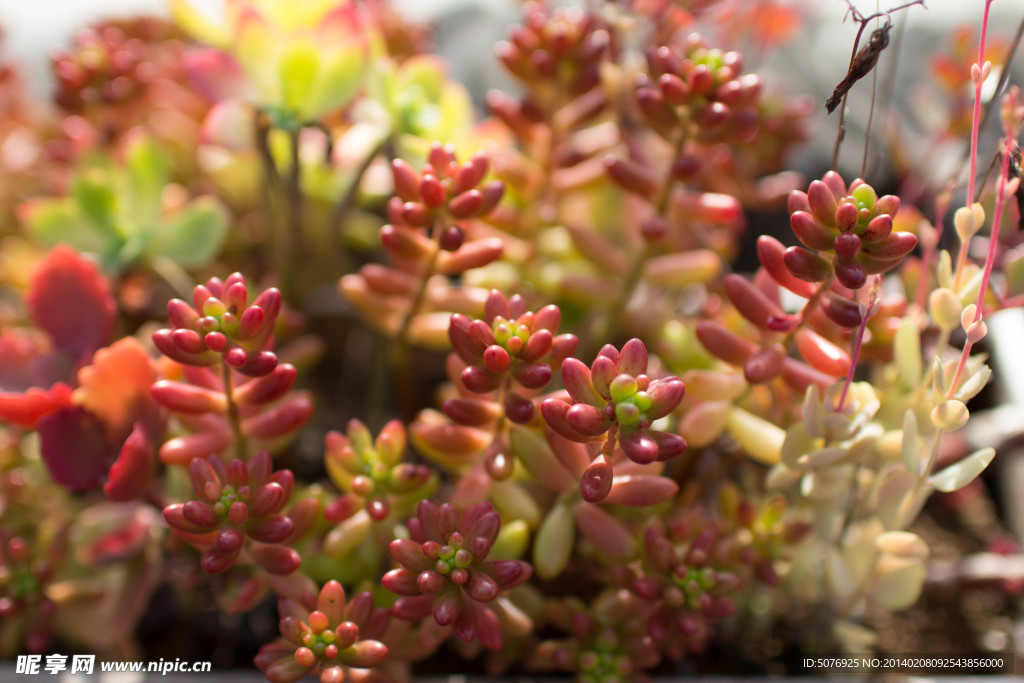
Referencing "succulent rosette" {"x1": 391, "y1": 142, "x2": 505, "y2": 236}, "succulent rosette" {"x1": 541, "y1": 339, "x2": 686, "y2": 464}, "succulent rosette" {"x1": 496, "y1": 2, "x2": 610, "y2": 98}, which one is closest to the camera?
"succulent rosette" {"x1": 541, "y1": 339, "x2": 686, "y2": 464}

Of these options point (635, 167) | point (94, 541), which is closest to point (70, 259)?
point (94, 541)

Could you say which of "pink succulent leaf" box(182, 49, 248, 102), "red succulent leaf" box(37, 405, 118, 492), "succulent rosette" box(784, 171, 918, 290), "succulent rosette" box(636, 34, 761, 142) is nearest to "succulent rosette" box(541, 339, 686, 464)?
"succulent rosette" box(784, 171, 918, 290)

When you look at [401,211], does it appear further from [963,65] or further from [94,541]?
[963,65]

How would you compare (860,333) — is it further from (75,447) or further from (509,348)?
(75,447)

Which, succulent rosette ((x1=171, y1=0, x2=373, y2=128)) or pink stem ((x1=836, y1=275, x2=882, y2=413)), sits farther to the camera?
succulent rosette ((x1=171, y1=0, x2=373, y2=128))

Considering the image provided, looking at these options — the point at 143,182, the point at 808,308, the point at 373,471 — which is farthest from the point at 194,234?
the point at 808,308

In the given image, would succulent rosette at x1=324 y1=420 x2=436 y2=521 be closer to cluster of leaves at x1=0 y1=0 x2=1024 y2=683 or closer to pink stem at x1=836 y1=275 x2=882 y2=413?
cluster of leaves at x1=0 y1=0 x2=1024 y2=683

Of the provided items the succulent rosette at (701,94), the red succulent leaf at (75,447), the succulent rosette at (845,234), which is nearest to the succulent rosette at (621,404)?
the succulent rosette at (845,234)

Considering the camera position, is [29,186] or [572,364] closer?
[572,364]
